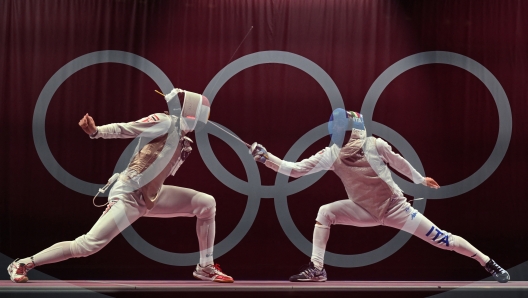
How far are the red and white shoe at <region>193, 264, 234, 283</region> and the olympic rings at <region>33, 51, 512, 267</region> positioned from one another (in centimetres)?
97

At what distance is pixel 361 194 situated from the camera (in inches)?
140

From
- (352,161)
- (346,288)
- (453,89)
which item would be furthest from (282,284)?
(453,89)

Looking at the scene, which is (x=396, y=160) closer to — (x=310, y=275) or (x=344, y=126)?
(x=344, y=126)

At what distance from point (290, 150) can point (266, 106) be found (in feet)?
1.44

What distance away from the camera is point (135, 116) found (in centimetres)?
457

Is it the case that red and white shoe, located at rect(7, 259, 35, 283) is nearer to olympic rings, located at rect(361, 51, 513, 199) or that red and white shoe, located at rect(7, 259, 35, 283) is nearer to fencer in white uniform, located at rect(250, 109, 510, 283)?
fencer in white uniform, located at rect(250, 109, 510, 283)

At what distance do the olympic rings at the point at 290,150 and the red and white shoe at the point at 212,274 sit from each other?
971 millimetres

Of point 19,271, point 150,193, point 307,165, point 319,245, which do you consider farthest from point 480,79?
point 19,271

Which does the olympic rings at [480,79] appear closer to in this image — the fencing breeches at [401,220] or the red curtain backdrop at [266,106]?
the red curtain backdrop at [266,106]

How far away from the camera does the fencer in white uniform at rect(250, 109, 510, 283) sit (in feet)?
11.6

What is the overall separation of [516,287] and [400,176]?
60.2 inches

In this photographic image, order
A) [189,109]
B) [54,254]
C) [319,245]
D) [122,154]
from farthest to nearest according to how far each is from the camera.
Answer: [122,154] → [319,245] → [189,109] → [54,254]

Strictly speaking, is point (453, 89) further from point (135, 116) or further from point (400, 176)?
point (135, 116)

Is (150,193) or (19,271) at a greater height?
(150,193)
